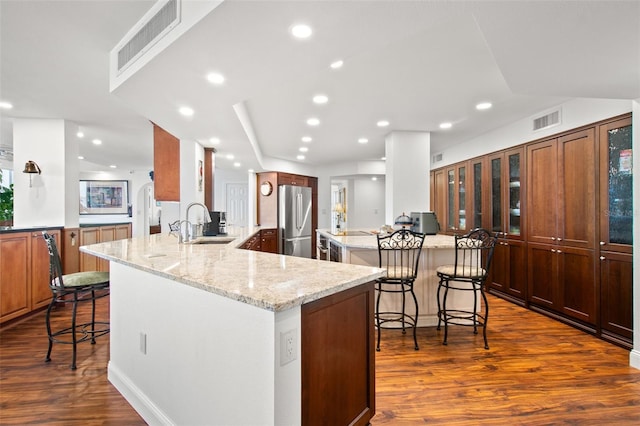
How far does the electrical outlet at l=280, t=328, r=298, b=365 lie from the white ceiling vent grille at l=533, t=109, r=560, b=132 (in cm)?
385

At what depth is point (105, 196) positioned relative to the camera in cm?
888

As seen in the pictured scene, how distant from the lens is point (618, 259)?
2.86m

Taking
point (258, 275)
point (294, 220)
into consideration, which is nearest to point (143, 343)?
point (258, 275)

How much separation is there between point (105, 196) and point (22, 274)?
244 inches

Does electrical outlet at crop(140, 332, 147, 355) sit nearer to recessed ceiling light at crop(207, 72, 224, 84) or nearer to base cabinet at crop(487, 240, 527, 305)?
recessed ceiling light at crop(207, 72, 224, 84)

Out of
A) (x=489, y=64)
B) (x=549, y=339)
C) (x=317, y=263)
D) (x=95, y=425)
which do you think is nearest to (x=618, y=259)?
(x=549, y=339)

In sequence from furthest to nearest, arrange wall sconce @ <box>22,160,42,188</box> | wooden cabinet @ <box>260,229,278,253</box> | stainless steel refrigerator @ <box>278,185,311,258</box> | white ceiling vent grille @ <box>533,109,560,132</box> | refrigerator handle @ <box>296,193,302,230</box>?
refrigerator handle @ <box>296,193,302,230</box>
stainless steel refrigerator @ <box>278,185,311,258</box>
wooden cabinet @ <box>260,229,278,253</box>
wall sconce @ <box>22,160,42,188</box>
white ceiling vent grille @ <box>533,109,560,132</box>

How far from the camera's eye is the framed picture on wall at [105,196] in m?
8.80

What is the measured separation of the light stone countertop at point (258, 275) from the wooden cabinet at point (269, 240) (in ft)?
14.5

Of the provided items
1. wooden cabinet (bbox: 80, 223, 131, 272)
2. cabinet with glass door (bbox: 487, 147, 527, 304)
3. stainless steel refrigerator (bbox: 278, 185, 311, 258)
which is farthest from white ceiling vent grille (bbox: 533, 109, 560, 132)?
wooden cabinet (bbox: 80, 223, 131, 272)

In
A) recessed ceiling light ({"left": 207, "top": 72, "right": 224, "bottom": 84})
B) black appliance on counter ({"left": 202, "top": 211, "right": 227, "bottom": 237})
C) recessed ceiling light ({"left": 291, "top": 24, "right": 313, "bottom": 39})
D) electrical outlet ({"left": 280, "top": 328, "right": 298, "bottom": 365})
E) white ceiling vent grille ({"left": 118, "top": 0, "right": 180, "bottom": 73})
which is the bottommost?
electrical outlet ({"left": 280, "top": 328, "right": 298, "bottom": 365})

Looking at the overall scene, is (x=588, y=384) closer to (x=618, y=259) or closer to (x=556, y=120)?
(x=618, y=259)

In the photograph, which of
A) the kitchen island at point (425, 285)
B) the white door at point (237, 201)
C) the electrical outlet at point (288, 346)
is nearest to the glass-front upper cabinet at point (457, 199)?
the kitchen island at point (425, 285)

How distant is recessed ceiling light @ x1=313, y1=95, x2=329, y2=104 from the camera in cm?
324
